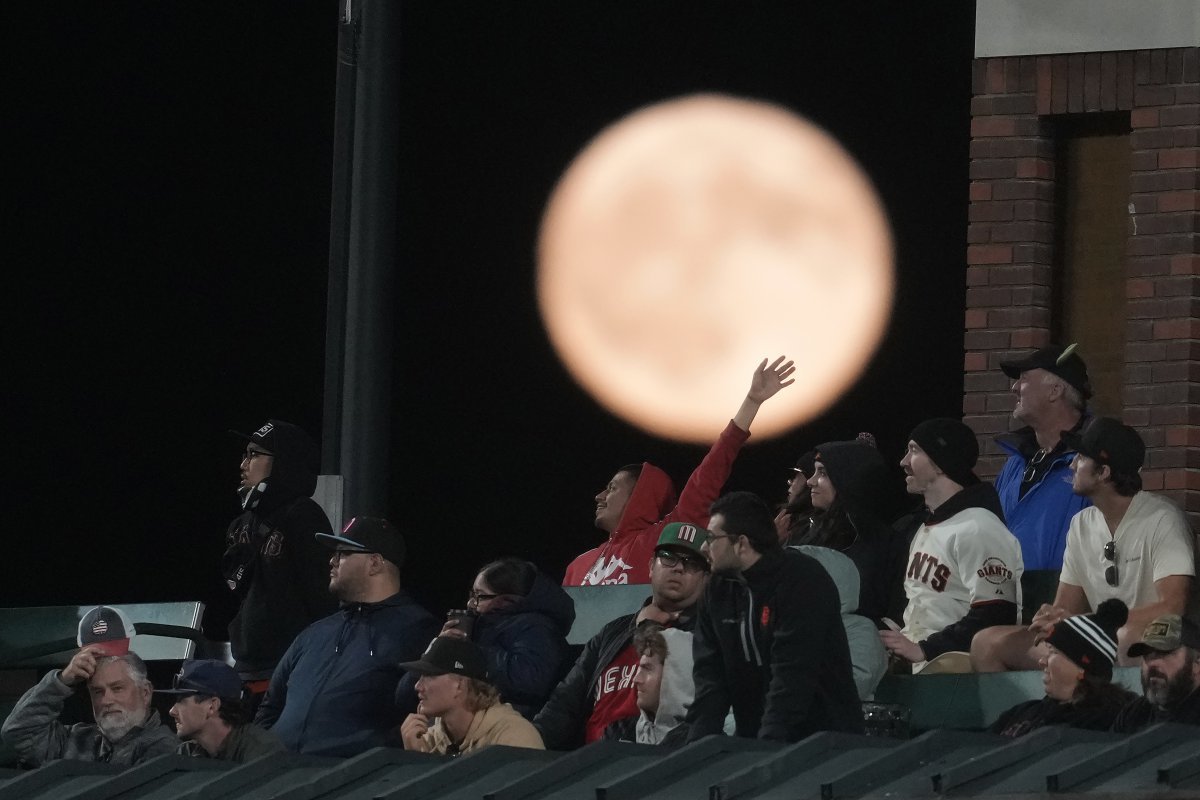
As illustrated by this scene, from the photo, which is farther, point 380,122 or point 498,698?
point 380,122

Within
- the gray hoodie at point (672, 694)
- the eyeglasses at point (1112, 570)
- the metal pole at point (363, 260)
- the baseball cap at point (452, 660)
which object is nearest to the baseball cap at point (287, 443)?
the metal pole at point (363, 260)

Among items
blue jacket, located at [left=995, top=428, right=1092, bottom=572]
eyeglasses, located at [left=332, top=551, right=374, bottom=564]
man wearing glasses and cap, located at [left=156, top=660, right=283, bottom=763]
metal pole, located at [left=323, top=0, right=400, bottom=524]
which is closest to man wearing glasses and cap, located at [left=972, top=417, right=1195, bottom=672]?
blue jacket, located at [left=995, top=428, right=1092, bottom=572]

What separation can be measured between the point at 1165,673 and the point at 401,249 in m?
18.7

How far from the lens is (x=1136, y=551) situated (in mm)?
10039

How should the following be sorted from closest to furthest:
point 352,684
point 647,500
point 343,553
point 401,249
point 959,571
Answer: point 959,571 < point 352,684 < point 343,553 < point 647,500 < point 401,249

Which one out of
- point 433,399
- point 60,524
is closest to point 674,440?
point 433,399

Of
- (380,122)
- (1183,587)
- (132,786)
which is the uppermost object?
(380,122)

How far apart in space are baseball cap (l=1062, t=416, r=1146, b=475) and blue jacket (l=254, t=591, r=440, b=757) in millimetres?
2685

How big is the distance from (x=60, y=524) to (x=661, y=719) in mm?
14725

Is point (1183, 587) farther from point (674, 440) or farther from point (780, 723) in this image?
point (674, 440)

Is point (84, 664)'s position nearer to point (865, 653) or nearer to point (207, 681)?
point (207, 681)

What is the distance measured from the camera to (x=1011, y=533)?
10727mm

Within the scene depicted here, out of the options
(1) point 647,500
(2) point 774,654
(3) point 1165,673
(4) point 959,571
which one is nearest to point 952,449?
(4) point 959,571

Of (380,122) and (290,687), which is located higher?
(380,122)
